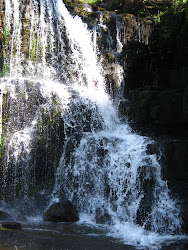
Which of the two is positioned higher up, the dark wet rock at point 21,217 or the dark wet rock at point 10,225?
the dark wet rock at point 10,225

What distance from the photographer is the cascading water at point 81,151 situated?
8102 mm

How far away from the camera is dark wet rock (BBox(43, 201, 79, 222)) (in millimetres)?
7836

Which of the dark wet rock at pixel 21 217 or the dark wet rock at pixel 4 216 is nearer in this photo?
the dark wet rock at pixel 4 216

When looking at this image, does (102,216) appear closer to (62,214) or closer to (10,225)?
(62,214)

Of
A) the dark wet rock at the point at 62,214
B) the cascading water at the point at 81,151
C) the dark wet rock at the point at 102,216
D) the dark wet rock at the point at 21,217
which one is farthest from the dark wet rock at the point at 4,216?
the dark wet rock at the point at 102,216

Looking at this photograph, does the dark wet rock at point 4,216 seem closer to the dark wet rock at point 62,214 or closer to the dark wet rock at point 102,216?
the dark wet rock at point 62,214

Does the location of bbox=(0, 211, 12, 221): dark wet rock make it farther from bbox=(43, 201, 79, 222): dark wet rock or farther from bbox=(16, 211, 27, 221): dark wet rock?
bbox=(43, 201, 79, 222): dark wet rock

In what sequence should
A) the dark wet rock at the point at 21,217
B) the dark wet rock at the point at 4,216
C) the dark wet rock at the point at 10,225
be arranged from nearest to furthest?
the dark wet rock at the point at 10,225 → the dark wet rock at the point at 4,216 → the dark wet rock at the point at 21,217

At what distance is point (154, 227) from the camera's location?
7555mm

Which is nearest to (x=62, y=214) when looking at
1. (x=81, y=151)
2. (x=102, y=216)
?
(x=102, y=216)

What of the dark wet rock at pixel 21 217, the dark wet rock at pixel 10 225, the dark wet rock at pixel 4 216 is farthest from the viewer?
the dark wet rock at pixel 21 217

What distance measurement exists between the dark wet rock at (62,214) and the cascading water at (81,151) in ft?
1.60

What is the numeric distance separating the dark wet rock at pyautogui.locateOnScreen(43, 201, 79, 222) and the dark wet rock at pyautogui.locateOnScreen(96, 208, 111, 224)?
58 centimetres

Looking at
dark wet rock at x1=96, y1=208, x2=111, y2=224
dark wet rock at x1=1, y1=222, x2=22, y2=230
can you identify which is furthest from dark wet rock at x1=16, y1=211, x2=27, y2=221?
dark wet rock at x1=96, y1=208, x2=111, y2=224
